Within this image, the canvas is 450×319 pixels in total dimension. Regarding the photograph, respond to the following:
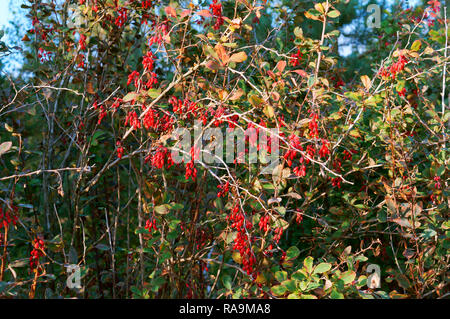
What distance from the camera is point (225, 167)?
9.17 feet

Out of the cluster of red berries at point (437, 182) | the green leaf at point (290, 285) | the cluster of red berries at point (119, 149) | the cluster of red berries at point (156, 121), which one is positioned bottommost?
the green leaf at point (290, 285)

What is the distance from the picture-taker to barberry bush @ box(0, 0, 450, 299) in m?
2.48

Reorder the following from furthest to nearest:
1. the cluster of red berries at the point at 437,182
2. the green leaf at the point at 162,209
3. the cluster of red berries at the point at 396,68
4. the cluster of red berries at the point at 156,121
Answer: the cluster of red berries at the point at 437,182 → the cluster of red berries at the point at 396,68 → the green leaf at the point at 162,209 → the cluster of red berries at the point at 156,121

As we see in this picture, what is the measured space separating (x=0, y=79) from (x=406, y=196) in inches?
104

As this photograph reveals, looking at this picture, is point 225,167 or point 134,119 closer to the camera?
point 134,119

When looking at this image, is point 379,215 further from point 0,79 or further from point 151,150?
point 0,79

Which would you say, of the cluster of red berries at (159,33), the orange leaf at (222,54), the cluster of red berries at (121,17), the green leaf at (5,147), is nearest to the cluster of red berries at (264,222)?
the orange leaf at (222,54)

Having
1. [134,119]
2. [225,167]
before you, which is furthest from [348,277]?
[134,119]

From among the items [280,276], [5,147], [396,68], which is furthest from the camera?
[396,68]

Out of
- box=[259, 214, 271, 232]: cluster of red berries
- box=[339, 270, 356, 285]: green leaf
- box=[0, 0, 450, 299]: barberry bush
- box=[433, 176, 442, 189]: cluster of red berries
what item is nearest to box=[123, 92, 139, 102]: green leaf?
box=[0, 0, 450, 299]: barberry bush

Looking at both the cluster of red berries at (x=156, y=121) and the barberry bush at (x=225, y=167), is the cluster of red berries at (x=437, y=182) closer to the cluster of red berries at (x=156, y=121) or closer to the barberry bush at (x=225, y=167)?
the barberry bush at (x=225, y=167)

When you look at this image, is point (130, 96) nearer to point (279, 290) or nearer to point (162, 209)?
point (162, 209)

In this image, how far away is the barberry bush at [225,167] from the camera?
2.48 m

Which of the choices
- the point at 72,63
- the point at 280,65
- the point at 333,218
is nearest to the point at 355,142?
the point at 333,218
